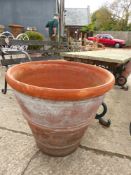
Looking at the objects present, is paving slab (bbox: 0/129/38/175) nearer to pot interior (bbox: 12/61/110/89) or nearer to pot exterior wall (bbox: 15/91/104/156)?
pot exterior wall (bbox: 15/91/104/156)

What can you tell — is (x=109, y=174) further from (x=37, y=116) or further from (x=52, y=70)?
(x=52, y=70)

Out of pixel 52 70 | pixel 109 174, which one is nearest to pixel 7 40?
pixel 52 70

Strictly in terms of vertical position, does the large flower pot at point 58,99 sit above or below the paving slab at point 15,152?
above

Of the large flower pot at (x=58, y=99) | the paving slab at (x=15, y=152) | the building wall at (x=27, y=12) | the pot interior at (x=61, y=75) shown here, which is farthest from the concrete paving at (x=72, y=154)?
the building wall at (x=27, y=12)

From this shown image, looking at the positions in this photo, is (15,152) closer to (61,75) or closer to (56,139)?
(56,139)

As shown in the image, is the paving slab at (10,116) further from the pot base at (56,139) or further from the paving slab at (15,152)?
the pot base at (56,139)

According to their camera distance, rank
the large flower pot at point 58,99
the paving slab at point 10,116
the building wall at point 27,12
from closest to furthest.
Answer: the large flower pot at point 58,99 → the paving slab at point 10,116 → the building wall at point 27,12

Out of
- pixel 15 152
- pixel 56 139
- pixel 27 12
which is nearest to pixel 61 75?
pixel 56 139

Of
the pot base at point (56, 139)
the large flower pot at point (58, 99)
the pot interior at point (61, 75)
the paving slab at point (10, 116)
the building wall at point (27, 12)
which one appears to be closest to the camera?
the large flower pot at point (58, 99)

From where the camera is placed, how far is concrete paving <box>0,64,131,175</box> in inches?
62.0

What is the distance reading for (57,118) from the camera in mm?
1360

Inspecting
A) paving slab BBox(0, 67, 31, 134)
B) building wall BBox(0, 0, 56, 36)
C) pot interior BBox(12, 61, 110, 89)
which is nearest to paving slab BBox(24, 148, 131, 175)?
paving slab BBox(0, 67, 31, 134)

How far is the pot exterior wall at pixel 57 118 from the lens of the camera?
4.31 ft

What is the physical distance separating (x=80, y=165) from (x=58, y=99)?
26.5 inches
